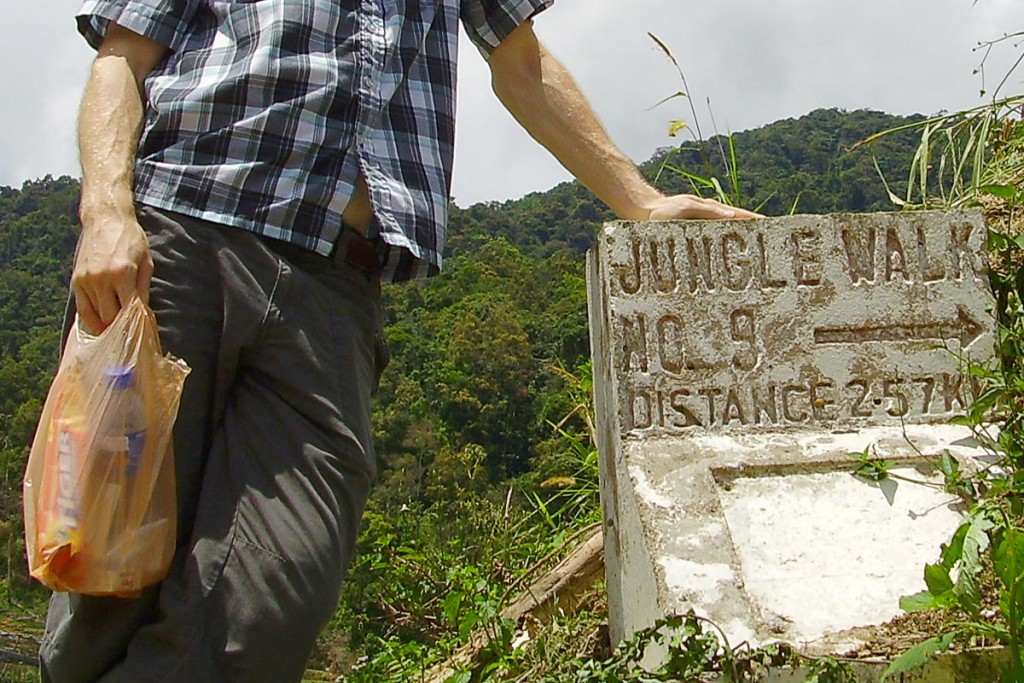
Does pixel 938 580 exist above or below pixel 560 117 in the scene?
below

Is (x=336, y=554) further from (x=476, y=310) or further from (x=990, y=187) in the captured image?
(x=476, y=310)

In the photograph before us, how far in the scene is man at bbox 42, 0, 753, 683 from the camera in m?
1.53

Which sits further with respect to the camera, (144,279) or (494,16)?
(494,16)

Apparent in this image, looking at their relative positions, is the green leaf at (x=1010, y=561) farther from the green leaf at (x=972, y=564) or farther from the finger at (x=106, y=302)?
the finger at (x=106, y=302)

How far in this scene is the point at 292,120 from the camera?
170 cm

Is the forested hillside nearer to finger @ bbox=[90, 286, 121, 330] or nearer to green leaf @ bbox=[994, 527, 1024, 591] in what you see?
green leaf @ bbox=[994, 527, 1024, 591]

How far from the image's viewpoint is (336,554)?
1.58 metres

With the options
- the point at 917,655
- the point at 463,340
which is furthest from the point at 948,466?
the point at 463,340

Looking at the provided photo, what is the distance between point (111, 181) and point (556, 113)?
95cm

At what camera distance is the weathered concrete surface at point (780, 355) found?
7.00ft

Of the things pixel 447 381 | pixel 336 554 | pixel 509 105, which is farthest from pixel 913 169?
pixel 447 381

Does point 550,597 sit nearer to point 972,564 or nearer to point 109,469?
point 972,564

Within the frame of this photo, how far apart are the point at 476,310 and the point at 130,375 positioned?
27177mm

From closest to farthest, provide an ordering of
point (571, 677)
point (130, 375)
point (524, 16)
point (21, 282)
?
1. point (130, 375)
2. point (571, 677)
3. point (524, 16)
4. point (21, 282)
